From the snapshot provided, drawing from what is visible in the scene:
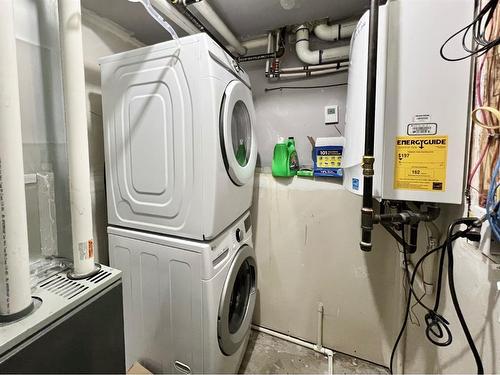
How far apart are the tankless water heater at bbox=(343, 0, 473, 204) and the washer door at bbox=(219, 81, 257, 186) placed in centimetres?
61

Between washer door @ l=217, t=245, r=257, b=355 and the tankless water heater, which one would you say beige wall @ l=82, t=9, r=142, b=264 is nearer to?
washer door @ l=217, t=245, r=257, b=355

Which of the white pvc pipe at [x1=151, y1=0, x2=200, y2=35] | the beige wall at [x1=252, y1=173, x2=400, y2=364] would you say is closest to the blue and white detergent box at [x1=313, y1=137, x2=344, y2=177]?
the beige wall at [x1=252, y1=173, x2=400, y2=364]

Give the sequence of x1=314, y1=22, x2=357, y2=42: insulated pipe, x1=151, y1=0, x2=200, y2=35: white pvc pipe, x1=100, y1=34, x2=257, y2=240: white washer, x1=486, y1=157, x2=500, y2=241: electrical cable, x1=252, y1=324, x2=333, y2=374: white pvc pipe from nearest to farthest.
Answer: x1=486, y1=157, x2=500, y2=241: electrical cable, x1=100, y1=34, x2=257, y2=240: white washer, x1=151, y1=0, x2=200, y2=35: white pvc pipe, x1=314, y1=22, x2=357, y2=42: insulated pipe, x1=252, y1=324, x2=333, y2=374: white pvc pipe

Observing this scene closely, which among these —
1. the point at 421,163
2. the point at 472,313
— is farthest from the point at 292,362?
the point at 421,163

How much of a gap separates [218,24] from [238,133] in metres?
0.73

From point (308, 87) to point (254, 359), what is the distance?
2012 mm

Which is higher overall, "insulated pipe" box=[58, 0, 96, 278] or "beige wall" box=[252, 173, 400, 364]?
"insulated pipe" box=[58, 0, 96, 278]

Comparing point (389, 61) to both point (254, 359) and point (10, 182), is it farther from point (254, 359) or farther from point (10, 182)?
point (254, 359)

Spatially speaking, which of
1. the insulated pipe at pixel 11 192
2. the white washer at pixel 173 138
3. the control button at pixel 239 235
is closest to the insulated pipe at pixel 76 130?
the insulated pipe at pixel 11 192

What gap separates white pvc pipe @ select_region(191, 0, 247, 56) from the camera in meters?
1.32

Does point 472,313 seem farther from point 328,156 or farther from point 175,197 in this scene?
point 175,197

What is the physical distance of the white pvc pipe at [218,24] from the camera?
1.32m

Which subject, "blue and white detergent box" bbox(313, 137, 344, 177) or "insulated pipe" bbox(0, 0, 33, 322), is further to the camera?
"blue and white detergent box" bbox(313, 137, 344, 177)

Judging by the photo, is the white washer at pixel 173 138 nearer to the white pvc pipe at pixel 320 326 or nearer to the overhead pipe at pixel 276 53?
the overhead pipe at pixel 276 53
